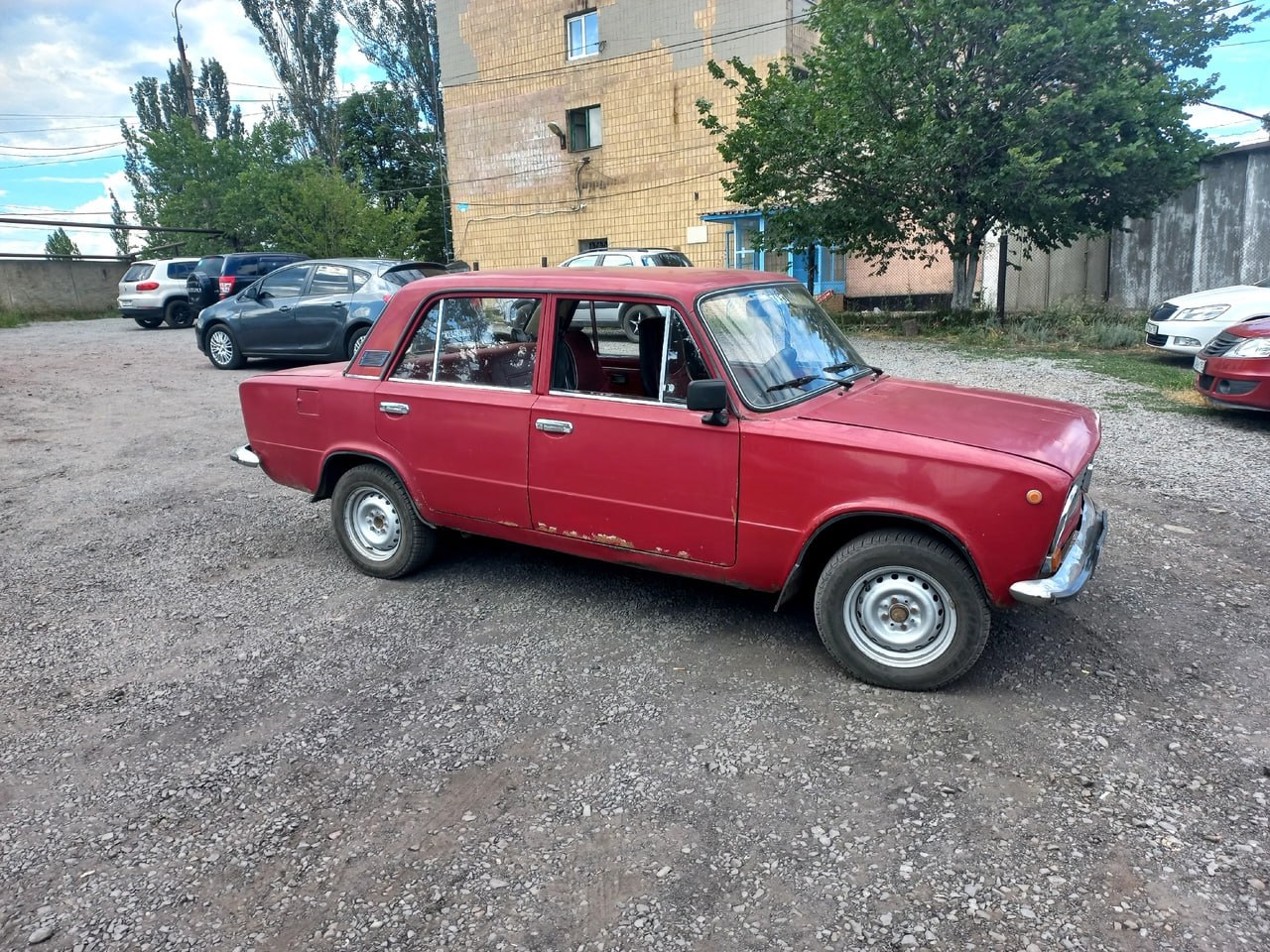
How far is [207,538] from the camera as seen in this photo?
593 cm

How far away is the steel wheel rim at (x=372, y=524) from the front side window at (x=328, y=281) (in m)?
8.02

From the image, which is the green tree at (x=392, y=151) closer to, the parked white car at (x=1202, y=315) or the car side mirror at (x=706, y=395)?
the parked white car at (x=1202, y=315)

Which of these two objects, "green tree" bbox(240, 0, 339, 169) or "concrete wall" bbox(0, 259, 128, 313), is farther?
"green tree" bbox(240, 0, 339, 169)

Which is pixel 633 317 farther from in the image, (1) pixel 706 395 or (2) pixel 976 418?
(2) pixel 976 418

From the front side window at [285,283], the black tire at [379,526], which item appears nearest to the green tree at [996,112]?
the front side window at [285,283]

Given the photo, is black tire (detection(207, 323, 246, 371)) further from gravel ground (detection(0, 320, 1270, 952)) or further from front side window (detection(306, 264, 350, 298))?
gravel ground (detection(0, 320, 1270, 952))

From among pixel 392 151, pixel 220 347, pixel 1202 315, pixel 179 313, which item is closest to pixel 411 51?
pixel 392 151

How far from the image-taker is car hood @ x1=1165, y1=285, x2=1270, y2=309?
1109cm

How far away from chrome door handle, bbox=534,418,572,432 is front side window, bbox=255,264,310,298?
31.9ft

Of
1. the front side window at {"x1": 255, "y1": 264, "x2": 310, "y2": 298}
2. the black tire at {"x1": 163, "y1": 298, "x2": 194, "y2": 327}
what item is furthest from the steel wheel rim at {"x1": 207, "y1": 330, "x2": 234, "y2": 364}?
the black tire at {"x1": 163, "y1": 298, "x2": 194, "y2": 327}

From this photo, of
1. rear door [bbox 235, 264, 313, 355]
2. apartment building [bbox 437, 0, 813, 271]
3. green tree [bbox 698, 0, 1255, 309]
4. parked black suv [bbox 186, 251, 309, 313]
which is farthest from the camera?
apartment building [bbox 437, 0, 813, 271]

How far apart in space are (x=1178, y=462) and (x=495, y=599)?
5.86 m

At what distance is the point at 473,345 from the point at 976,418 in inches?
101

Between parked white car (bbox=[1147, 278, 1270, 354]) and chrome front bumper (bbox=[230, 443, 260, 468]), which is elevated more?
parked white car (bbox=[1147, 278, 1270, 354])
